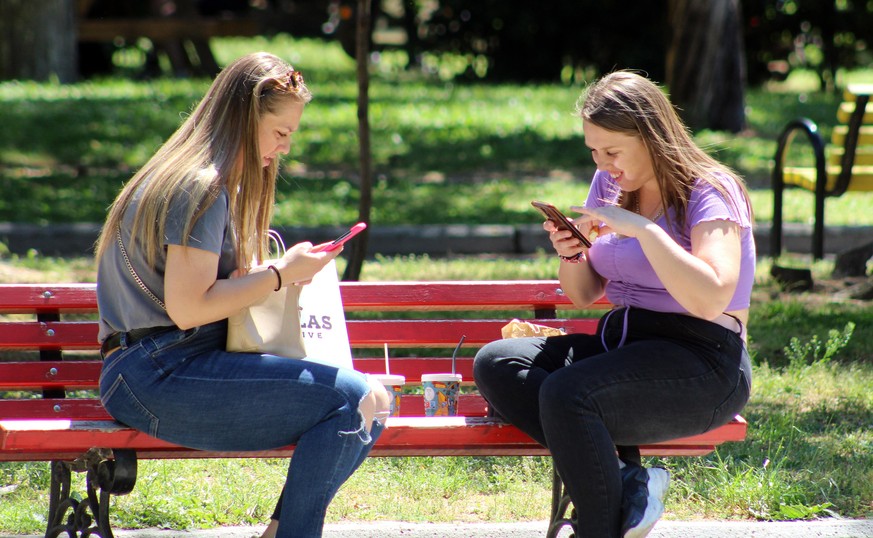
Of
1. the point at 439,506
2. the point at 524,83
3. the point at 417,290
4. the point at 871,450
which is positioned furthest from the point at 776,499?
the point at 524,83

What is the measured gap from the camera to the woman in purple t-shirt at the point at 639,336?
292 centimetres

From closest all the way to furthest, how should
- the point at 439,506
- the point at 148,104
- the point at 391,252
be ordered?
1. the point at 439,506
2. the point at 391,252
3. the point at 148,104

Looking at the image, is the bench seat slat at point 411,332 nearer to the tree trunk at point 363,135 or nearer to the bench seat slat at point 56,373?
the bench seat slat at point 56,373

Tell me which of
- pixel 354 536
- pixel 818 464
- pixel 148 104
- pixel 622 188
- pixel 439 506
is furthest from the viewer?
pixel 148 104

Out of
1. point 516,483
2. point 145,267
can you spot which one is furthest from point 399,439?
point 516,483

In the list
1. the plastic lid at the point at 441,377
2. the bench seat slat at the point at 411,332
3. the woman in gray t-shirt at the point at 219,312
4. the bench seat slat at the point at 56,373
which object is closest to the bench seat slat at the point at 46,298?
the bench seat slat at the point at 56,373

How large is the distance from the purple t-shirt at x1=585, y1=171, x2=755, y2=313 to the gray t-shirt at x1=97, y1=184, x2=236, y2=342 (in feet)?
3.52

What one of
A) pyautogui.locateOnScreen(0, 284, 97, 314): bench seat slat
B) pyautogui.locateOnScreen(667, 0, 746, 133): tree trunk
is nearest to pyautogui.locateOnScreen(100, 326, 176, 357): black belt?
pyautogui.locateOnScreen(0, 284, 97, 314): bench seat slat

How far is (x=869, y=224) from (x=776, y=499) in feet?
18.3

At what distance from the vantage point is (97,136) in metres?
10.7

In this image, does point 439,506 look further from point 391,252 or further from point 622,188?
point 391,252

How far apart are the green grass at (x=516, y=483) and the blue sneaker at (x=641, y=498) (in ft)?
2.56

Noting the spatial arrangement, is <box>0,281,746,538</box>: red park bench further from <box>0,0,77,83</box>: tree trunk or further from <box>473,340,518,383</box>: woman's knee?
<box>0,0,77,83</box>: tree trunk

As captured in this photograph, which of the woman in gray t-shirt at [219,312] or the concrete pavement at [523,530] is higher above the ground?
the woman in gray t-shirt at [219,312]
